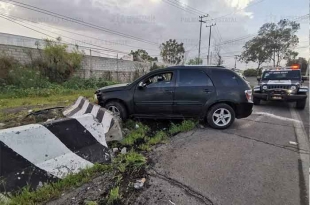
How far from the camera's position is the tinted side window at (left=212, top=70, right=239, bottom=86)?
548 cm

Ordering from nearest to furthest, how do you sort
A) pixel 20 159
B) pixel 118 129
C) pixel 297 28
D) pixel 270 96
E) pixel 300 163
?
pixel 20 159 → pixel 300 163 → pixel 118 129 → pixel 270 96 → pixel 297 28

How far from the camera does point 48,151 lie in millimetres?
2797

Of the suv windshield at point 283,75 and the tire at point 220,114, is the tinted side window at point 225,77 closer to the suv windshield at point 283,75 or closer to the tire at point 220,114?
the tire at point 220,114

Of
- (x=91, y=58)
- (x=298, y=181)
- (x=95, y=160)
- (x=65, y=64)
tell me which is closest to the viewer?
(x=298, y=181)

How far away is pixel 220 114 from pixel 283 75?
686 cm

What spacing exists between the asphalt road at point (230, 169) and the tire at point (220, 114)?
0.23 m

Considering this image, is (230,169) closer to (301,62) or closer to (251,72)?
(251,72)

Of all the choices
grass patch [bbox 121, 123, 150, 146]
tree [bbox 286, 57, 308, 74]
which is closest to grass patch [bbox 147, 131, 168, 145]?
grass patch [bbox 121, 123, 150, 146]

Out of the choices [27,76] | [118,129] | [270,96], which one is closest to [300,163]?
[118,129]

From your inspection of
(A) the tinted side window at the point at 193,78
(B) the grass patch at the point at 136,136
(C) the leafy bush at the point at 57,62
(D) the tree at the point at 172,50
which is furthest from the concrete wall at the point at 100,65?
(D) the tree at the point at 172,50

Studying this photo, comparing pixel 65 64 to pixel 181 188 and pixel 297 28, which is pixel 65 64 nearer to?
pixel 181 188

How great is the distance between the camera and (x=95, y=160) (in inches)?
127

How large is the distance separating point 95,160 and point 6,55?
41.5 ft

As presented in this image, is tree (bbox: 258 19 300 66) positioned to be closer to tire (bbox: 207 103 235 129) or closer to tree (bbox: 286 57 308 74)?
tree (bbox: 286 57 308 74)
